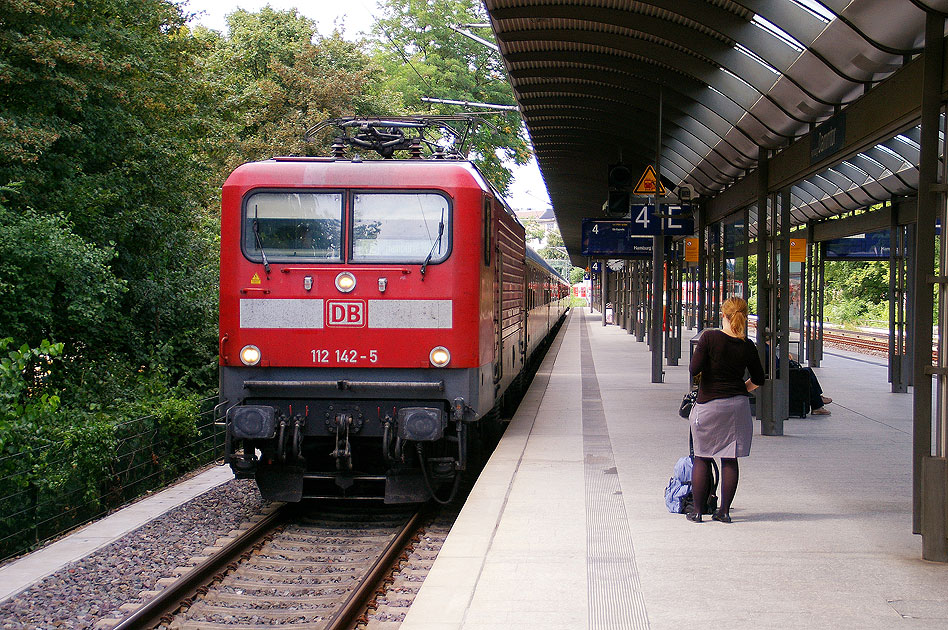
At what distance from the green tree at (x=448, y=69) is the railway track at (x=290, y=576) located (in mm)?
31932

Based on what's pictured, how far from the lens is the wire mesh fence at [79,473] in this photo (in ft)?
29.8

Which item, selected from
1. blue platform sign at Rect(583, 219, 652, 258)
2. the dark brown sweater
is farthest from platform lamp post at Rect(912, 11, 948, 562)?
blue platform sign at Rect(583, 219, 652, 258)

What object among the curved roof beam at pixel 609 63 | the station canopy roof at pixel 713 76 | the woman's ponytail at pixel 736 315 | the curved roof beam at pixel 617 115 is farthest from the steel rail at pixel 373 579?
the curved roof beam at pixel 617 115

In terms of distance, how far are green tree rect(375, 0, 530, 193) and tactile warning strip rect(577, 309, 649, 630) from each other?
30989 mm

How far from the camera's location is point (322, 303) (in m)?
7.82

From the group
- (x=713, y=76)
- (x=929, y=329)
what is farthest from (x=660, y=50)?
(x=929, y=329)

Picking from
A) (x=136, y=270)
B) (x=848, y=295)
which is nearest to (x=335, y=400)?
(x=136, y=270)

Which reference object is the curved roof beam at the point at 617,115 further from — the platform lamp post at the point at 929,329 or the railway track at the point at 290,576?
the railway track at the point at 290,576

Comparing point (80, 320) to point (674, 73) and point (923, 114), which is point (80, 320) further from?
point (923, 114)

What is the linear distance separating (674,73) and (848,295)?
37986 millimetres

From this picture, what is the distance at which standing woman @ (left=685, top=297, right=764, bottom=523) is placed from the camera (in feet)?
22.1

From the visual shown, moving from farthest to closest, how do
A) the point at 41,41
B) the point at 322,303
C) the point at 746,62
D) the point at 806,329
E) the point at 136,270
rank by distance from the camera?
the point at 806,329
the point at 136,270
the point at 41,41
the point at 746,62
the point at 322,303

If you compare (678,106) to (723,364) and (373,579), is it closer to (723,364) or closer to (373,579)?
(723,364)

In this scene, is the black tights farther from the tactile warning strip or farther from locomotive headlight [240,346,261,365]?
locomotive headlight [240,346,261,365]
